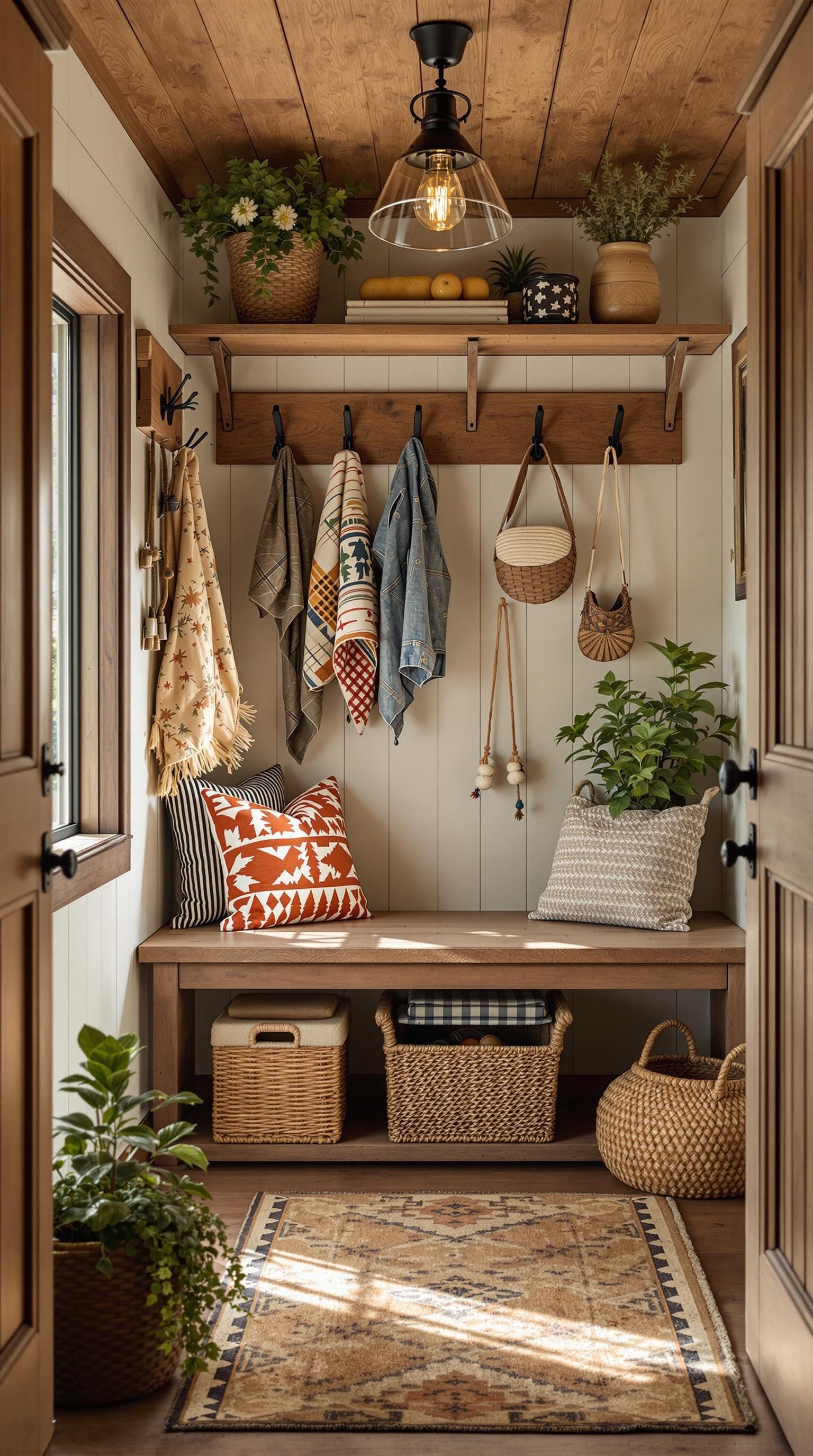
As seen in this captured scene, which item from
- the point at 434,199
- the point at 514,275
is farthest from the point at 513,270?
the point at 434,199

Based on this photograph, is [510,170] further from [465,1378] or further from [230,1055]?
[465,1378]

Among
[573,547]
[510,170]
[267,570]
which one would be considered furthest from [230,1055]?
[510,170]

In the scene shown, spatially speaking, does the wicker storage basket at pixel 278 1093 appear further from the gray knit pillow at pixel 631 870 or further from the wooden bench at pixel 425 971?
the gray knit pillow at pixel 631 870

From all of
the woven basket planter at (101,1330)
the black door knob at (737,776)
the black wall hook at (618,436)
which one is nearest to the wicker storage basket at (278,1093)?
the woven basket planter at (101,1330)

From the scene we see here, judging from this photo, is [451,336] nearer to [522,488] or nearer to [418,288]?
[418,288]

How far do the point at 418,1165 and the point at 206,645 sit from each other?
1.40m

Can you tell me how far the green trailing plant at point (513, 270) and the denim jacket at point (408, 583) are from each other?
0.50 m

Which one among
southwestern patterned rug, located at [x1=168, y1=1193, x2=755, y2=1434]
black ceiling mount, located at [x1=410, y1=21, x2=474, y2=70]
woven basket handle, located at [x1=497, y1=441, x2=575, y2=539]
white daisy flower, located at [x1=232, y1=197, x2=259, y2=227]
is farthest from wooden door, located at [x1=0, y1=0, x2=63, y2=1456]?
woven basket handle, located at [x1=497, y1=441, x2=575, y2=539]

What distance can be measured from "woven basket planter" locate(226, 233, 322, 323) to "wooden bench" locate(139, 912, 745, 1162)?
1.65m

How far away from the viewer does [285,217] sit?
3014mm

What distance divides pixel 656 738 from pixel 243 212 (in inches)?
67.5

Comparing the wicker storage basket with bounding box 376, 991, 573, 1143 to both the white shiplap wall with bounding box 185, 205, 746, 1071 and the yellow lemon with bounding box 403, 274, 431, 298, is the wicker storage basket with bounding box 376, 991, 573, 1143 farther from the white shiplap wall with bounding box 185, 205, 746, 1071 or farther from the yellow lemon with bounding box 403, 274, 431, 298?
the yellow lemon with bounding box 403, 274, 431, 298

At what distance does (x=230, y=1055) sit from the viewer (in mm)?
2875

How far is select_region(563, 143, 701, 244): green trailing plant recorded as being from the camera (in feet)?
9.95
